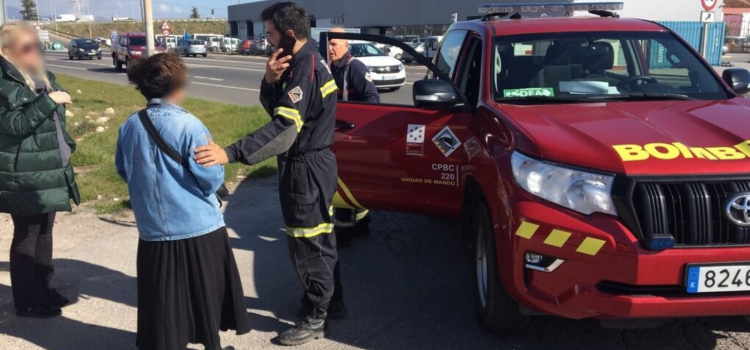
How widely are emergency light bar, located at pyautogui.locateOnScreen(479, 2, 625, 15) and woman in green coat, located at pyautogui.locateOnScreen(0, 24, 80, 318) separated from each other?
376 centimetres

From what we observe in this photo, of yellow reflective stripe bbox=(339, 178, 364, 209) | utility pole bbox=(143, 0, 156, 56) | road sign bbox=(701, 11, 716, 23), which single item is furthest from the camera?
utility pole bbox=(143, 0, 156, 56)

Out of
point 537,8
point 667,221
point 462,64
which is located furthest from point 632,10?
point 667,221

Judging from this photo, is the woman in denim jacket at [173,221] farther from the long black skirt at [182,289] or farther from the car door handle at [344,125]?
the car door handle at [344,125]

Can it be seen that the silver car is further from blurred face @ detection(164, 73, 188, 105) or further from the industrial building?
blurred face @ detection(164, 73, 188, 105)

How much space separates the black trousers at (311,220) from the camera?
374 centimetres

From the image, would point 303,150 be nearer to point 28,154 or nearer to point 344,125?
point 344,125

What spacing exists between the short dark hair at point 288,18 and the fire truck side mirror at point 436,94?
945 mm

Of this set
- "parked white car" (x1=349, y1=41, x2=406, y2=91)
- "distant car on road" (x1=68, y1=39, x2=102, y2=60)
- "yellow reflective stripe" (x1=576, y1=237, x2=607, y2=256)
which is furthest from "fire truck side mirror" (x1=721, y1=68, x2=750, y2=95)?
"distant car on road" (x1=68, y1=39, x2=102, y2=60)

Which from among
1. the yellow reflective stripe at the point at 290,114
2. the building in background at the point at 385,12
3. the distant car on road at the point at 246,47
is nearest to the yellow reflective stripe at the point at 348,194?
the yellow reflective stripe at the point at 290,114

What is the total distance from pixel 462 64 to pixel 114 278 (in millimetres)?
2957

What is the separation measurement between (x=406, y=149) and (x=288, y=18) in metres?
1.31

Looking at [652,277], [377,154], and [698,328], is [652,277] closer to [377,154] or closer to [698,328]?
[698,328]

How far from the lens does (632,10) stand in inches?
1262

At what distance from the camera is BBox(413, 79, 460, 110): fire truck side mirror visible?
14.0ft
